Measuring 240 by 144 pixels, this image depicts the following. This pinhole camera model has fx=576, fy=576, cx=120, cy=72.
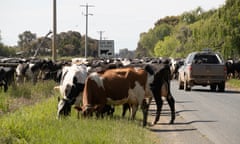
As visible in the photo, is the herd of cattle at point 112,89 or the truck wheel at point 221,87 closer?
the herd of cattle at point 112,89

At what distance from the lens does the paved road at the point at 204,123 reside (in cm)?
1434

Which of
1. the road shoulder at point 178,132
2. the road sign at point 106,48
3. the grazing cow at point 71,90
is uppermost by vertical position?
the road sign at point 106,48

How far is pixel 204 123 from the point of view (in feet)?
56.2

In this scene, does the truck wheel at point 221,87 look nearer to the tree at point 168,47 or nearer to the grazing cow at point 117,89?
the grazing cow at point 117,89

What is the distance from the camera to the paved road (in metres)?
14.3

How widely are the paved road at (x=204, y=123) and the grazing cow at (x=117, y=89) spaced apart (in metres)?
1.02

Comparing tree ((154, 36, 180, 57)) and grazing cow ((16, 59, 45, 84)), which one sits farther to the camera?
tree ((154, 36, 180, 57))

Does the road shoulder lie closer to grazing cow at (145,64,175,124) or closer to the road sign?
grazing cow at (145,64,175,124)

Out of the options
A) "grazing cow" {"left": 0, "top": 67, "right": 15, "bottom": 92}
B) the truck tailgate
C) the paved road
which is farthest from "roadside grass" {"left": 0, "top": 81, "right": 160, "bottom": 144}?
the truck tailgate

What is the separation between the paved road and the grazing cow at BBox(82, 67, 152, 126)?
1.02 metres

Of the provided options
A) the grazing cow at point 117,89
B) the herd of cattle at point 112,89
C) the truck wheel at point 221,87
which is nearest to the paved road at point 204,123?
the herd of cattle at point 112,89

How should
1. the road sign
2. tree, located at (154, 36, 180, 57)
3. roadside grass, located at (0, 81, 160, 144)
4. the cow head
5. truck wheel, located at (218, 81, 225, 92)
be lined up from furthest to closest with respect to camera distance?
tree, located at (154, 36, 180, 57) → the road sign → truck wheel, located at (218, 81, 225, 92) → the cow head → roadside grass, located at (0, 81, 160, 144)

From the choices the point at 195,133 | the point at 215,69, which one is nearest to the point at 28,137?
the point at 195,133

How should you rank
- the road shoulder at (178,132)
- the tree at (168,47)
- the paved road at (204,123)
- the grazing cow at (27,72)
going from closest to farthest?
the road shoulder at (178,132)
the paved road at (204,123)
the grazing cow at (27,72)
the tree at (168,47)
